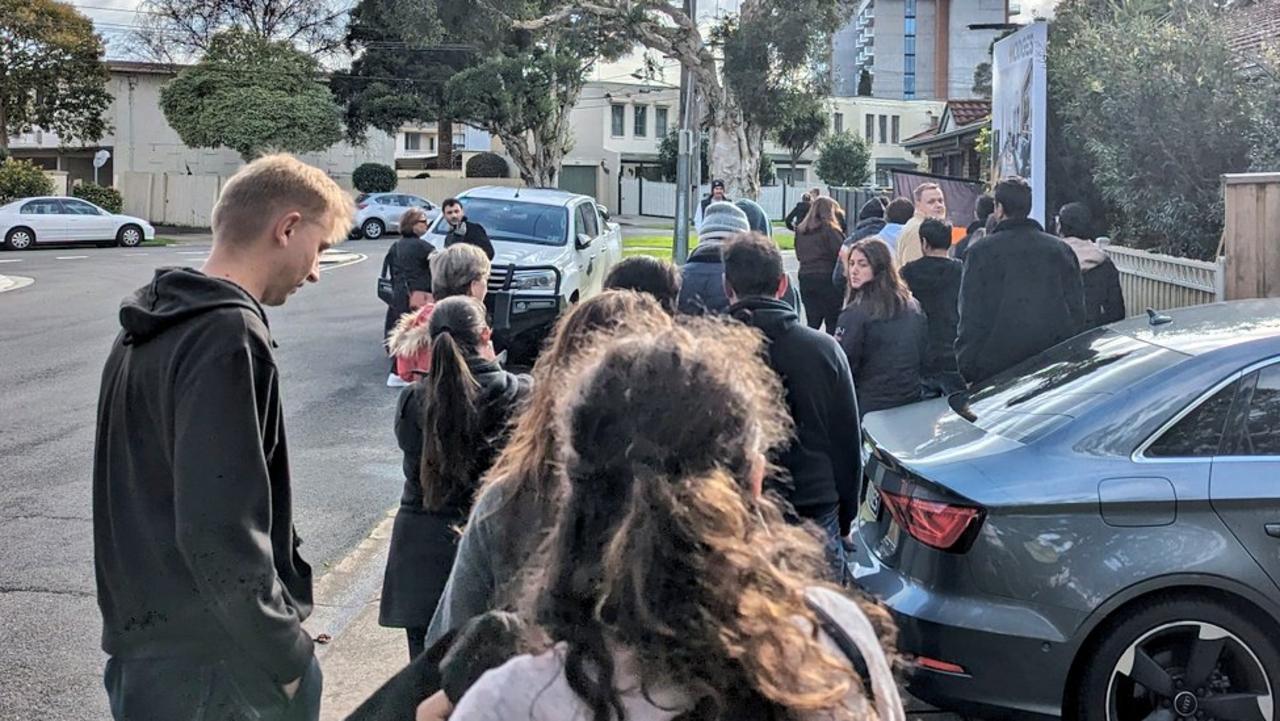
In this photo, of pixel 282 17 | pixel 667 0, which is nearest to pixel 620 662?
pixel 667 0

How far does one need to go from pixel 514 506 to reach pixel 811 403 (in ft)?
6.40

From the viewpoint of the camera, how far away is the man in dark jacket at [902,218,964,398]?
7371mm

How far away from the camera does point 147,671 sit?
2.42 meters

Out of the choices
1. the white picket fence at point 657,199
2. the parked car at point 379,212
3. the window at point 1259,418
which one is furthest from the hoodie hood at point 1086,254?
the white picket fence at point 657,199

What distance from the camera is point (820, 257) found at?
9.55m

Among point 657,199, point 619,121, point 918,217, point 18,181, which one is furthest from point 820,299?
point 619,121

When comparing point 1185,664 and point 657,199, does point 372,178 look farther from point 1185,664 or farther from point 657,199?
point 1185,664

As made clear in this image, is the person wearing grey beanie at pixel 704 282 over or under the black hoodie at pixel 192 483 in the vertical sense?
over

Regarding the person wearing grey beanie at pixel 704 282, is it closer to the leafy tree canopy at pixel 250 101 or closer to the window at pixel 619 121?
the leafy tree canopy at pixel 250 101

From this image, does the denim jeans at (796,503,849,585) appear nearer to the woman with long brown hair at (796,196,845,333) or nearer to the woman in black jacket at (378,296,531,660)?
the woman in black jacket at (378,296,531,660)

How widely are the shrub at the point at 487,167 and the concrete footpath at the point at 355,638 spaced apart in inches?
1679

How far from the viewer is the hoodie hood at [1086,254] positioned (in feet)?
26.2

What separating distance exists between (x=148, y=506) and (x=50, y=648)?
3220 mm

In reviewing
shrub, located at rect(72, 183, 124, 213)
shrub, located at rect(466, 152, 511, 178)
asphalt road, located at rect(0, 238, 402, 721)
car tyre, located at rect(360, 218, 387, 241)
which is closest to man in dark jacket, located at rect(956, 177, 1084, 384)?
asphalt road, located at rect(0, 238, 402, 721)
